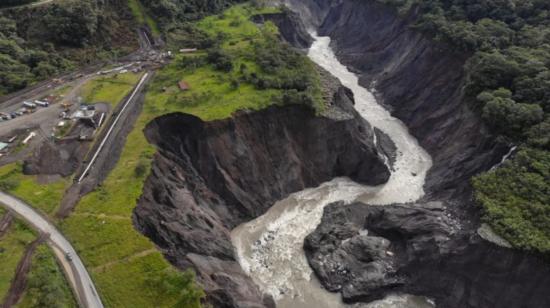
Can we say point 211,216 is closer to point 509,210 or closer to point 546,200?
point 509,210

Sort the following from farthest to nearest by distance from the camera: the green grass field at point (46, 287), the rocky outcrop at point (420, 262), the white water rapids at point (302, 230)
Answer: the white water rapids at point (302, 230), the rocky outcrop at point (420, 262), the green grass field at point (46, 287)

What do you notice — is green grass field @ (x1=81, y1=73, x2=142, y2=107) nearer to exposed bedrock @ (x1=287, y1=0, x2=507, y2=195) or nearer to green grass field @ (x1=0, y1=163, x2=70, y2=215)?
green grass field @ (x1=0, y1=163, x2=70, y2=215)

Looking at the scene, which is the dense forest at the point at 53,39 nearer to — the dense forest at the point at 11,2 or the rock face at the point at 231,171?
the dense forest at the point at 11,2

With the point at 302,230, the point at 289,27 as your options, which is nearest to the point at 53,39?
the point at 302,230

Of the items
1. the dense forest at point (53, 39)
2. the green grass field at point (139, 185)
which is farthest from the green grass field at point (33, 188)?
the dense forest at point (53, 39)

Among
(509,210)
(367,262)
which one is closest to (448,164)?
(509,210)

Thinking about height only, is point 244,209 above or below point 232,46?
below

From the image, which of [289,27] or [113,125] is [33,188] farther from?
[289,27]
